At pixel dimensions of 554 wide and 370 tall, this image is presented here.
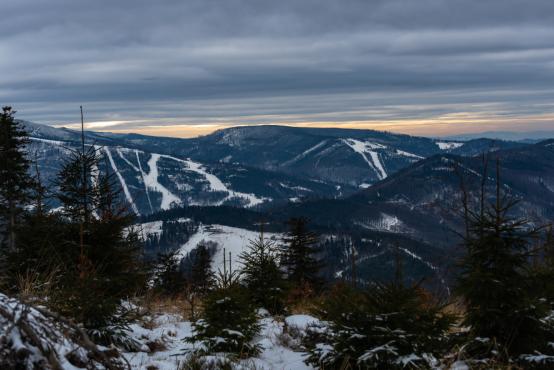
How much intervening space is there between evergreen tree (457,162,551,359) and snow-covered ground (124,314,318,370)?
9.41 ft

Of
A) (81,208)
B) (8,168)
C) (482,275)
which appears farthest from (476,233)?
(8,168)

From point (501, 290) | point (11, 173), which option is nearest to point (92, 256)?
point (501, 290)

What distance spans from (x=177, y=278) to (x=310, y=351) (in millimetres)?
34504

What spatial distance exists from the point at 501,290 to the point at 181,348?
18.3 feet

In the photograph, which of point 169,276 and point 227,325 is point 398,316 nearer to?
point 227,325

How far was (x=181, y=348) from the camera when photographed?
860 centimetres

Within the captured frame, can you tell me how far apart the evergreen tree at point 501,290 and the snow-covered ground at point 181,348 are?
113 inches

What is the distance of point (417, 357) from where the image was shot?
6238 mm

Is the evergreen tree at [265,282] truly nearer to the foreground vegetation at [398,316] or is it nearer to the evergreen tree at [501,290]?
the foreground vegetation at [398,316]

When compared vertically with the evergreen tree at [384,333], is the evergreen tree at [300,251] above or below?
below

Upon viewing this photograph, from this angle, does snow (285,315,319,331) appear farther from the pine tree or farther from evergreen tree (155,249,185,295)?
evergreen tree (155,249,185,295)

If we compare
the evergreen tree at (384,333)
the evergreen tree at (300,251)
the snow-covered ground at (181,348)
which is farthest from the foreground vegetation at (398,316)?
the evergreen tree at (300,251)

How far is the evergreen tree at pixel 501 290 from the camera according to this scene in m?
7.10

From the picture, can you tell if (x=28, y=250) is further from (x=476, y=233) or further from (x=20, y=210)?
(x=20, y=210)
